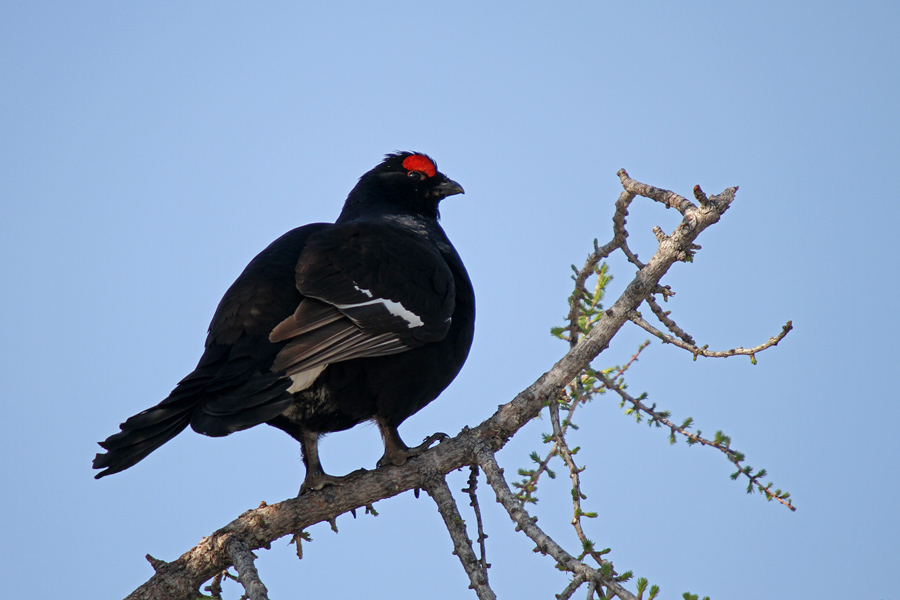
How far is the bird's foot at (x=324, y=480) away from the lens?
4852mm

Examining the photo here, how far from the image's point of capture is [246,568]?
4133 millimetres

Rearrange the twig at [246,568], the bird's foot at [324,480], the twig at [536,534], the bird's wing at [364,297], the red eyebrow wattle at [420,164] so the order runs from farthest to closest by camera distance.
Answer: the red eyebrow wattle at [420,164], the bird's foot at [324,480], the bird's wing at [364,297], the twig at [246,568], the twig at [536,534]

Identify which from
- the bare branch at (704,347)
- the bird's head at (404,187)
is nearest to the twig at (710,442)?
the bare branch at (704,347)

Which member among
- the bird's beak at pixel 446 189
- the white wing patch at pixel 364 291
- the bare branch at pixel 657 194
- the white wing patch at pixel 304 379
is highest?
the bird's beak at pixel 446 189

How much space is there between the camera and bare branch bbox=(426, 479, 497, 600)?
3902 millimetres

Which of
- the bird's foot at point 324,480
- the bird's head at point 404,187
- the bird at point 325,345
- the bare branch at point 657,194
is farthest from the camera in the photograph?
the bird's head at point 404,187

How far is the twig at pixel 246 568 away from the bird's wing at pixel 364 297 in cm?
100

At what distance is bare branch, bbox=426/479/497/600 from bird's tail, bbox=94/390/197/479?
1.49 meters

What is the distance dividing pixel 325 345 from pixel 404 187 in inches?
104

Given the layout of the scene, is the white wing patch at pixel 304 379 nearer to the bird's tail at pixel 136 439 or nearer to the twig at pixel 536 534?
the bird's tail at pixel 136 439

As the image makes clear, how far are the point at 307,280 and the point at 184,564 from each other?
68.7 inches

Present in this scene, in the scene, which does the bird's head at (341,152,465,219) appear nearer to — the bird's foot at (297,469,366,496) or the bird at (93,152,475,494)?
the bird at (93,152,475,494)

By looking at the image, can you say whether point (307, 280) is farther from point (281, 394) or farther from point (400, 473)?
point (400, 473)

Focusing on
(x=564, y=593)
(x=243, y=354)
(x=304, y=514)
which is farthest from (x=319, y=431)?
(x=564, y=593)
